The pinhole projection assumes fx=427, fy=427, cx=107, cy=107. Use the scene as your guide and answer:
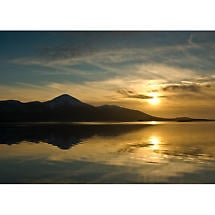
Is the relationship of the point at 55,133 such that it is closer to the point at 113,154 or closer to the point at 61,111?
the point at 61,111

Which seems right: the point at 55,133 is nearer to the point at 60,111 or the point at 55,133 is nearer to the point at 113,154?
the point at 60,111

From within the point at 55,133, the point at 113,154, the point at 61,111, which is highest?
the point at 61,111

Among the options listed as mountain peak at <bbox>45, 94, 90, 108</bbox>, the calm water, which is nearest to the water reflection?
the calm water

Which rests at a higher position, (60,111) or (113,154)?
(60,111)

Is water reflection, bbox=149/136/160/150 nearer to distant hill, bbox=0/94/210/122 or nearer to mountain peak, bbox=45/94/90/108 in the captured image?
distant hill, bbox=0/94/210/122

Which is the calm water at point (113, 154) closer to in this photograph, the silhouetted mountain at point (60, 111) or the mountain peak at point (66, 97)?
the silhouetted mountain at point (60, 111)

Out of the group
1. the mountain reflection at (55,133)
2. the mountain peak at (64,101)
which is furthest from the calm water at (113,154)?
the mountain peak at (64,101)

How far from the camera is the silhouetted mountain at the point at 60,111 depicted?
3053 millimetres

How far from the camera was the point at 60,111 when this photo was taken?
310cm

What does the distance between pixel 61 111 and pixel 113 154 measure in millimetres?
488

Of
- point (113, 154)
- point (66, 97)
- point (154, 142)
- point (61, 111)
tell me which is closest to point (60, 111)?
point (61, 111)
